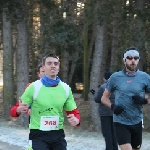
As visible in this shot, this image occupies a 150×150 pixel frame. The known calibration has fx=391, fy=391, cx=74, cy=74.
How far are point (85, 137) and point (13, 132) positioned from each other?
8.10 ft

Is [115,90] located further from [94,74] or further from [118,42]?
[118,42]

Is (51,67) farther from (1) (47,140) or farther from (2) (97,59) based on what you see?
(2) (97,59)

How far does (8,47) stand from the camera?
52.4ft

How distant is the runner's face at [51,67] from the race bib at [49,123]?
21.0 inches

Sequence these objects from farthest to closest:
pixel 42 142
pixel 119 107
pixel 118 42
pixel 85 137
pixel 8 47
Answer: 1. pixel 118 42
2. pixel 8 47
3. pixel 85 137
4. pixel 119 107
5. pixel 42 142

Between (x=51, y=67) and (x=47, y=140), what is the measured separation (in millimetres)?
951

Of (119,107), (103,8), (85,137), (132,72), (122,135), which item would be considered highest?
(103,8)

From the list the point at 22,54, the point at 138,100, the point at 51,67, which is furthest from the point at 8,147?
the point at 51,67

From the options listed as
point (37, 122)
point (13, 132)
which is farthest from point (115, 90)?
point (13, 132)

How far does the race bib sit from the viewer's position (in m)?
5.02

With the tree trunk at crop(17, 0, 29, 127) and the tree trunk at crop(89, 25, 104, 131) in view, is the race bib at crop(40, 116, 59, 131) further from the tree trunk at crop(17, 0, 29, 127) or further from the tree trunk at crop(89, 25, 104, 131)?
the tree trunk at crop(17, 0, 29, 127)

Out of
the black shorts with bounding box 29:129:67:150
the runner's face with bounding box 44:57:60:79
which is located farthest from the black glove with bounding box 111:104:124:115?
the runner's face with bounding box 44:57:60:79

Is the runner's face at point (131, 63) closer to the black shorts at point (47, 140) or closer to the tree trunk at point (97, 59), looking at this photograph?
the black shorts at point (47, 140)

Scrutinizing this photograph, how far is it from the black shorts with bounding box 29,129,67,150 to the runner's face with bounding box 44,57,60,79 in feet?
2.45
